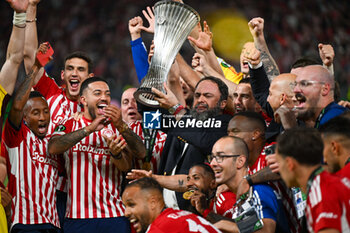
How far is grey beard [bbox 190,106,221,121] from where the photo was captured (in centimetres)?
506

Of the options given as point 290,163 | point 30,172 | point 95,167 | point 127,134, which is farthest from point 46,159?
point 290,163

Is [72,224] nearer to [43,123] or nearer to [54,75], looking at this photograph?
[43,123]

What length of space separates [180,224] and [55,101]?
8.35 feet

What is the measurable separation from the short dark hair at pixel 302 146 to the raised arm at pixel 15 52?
6.92 ft

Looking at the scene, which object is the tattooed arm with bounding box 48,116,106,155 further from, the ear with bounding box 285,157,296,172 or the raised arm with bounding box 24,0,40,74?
the ear with bounding box 285,157,296,172

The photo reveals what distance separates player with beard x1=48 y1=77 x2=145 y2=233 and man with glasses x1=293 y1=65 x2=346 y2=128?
4.70ft

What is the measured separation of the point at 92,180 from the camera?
5.12 meters

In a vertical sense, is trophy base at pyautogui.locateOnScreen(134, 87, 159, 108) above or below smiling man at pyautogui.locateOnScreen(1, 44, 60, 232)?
above

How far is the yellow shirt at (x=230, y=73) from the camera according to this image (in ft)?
21.1

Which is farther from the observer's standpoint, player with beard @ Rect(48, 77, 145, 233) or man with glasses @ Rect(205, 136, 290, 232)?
player with beard @ Rect(48, 77, 145, 233)

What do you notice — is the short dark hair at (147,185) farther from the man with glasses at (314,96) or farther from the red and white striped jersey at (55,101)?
the red and white striped jersey at (55,101)

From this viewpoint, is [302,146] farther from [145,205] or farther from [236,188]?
[145,205]

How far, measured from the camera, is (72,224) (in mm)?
5062

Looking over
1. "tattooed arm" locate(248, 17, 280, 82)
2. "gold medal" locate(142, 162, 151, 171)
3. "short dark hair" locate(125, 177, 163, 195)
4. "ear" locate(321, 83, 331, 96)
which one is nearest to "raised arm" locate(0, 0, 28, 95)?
"short dark hair" locate(125, 177, 163, 195)
